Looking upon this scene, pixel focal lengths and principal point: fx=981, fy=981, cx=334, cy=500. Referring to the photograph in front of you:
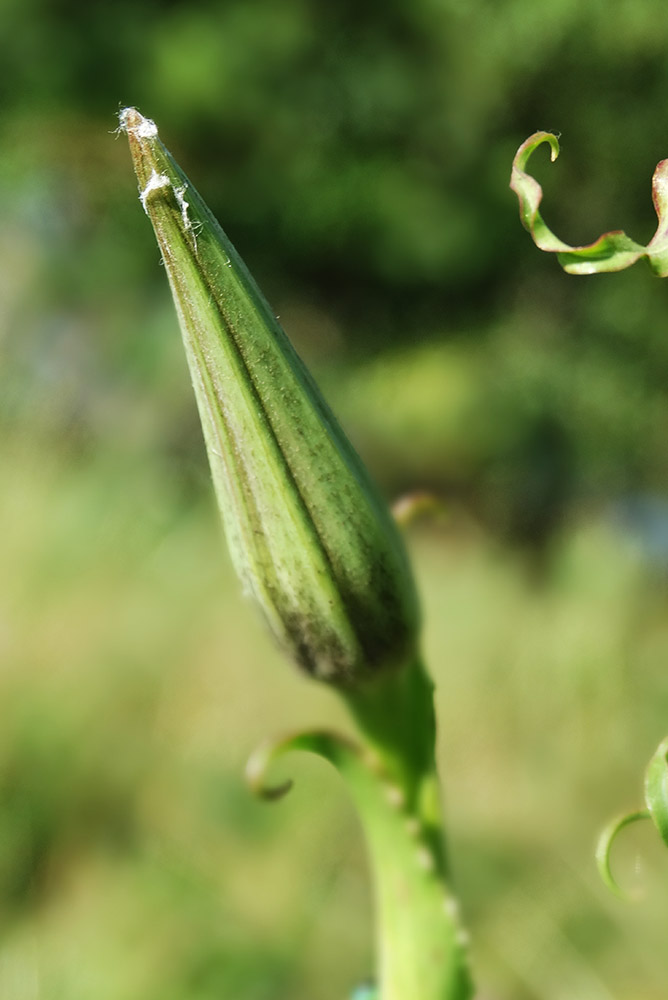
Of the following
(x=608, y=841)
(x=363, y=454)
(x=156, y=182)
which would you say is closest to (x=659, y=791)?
(x=608, y=841)

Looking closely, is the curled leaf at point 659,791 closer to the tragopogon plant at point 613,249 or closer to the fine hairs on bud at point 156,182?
the tragopogon plant at point 613,249

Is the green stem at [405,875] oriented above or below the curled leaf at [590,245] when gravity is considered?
below

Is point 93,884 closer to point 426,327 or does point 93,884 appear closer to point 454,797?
point 454,797

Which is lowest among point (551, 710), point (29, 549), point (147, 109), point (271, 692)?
point (551, 710)

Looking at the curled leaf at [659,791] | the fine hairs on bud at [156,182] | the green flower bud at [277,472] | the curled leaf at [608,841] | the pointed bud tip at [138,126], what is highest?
the pointed bud tip at [138,126]

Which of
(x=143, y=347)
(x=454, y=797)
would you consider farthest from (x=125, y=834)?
(x=143, y=347)

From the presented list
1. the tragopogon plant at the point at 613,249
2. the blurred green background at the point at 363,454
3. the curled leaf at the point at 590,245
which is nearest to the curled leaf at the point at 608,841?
the tragopogon plant at the point at 613,249

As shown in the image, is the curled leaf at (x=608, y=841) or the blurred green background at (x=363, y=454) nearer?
the curled leaf at (x=608, y=841)

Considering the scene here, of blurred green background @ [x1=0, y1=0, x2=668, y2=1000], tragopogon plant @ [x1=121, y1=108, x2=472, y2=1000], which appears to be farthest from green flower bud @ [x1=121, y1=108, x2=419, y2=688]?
blurred green background @ [x1=0, y1=0, x2=668, y2=1000]
